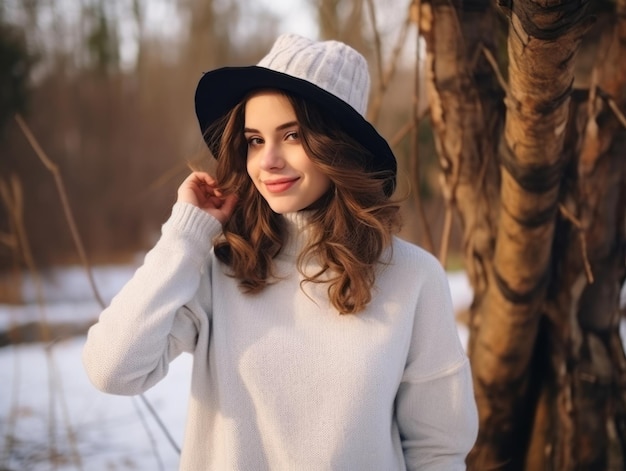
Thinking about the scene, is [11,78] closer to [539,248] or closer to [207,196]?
[207,196]

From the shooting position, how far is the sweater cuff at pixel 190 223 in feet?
4.70

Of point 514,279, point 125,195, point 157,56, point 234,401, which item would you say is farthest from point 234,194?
point 157,56

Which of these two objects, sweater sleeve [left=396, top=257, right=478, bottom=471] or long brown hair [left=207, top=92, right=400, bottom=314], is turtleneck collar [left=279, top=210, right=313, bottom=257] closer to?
long brown hair [left=207, top=92, right=400, bottom=314]

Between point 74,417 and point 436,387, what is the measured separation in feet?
8.09

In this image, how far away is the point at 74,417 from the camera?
11.1 feet

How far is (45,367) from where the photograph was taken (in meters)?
4.21

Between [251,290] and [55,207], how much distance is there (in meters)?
9.00

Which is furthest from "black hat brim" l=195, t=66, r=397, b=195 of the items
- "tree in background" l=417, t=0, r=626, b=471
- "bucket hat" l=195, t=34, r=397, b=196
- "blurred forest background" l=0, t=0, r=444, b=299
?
"blurred forest background" l=0, t=0, r=444, b=299

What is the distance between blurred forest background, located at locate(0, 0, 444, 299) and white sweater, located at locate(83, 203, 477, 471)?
514 cm

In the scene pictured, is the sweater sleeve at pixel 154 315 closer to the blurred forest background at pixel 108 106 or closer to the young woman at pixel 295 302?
the young woman at pixel 295 302

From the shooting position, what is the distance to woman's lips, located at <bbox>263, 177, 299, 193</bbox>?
1.43 meters

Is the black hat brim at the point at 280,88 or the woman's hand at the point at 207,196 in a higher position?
the black hat brim at the point at 280,88

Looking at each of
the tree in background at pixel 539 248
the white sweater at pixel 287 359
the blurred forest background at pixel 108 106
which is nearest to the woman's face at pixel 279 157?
the white sweater at pixel 287 359

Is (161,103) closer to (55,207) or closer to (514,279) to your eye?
(55,207)
